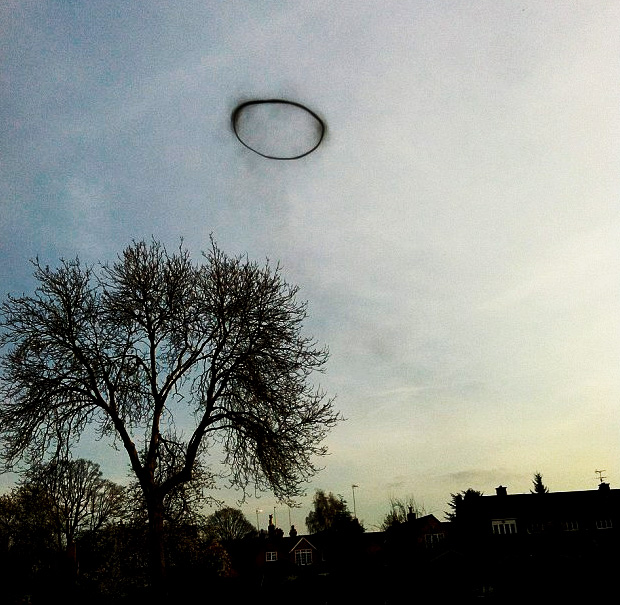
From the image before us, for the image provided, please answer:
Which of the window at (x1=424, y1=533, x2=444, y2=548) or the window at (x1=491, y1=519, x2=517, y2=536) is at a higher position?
the window at (x1=491, y1=519, x2=517, y2=536)

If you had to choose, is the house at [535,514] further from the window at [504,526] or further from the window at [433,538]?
the window at [433,538]

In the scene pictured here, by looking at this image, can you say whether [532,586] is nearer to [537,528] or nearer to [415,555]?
[415,555]

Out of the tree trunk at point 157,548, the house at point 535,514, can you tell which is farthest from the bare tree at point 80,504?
the house at point 535,514

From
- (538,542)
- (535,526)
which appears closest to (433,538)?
(535,526)

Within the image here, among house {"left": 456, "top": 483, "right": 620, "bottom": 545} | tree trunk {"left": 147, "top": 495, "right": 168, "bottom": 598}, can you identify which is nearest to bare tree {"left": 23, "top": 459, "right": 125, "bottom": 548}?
tree trunk {"left": 147, "top": 495, "right": 168, "bottom": 598}

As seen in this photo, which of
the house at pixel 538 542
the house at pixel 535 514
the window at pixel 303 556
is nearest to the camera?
the house at pixel 538 542

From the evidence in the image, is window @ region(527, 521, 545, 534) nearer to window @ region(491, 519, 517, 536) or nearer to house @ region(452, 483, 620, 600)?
house @ region(452, 483, 620, 600)

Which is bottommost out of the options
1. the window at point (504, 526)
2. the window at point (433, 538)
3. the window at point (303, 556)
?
the window at point (303, 556)
